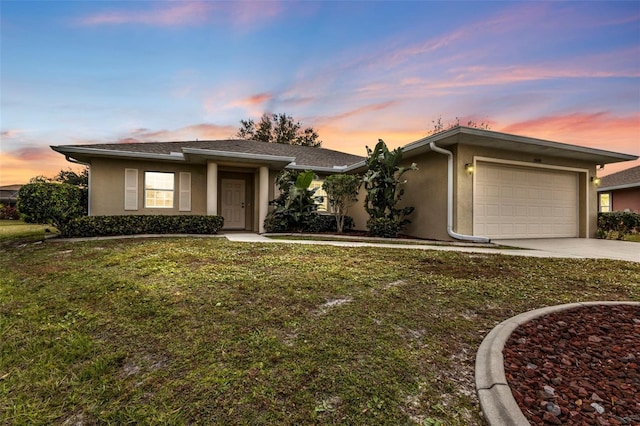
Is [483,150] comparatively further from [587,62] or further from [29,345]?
[29,345]

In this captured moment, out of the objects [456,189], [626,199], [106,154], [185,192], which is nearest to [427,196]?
[456,189]

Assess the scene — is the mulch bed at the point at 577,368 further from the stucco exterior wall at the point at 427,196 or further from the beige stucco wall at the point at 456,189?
the stucco exterior wall at the point at 427,196

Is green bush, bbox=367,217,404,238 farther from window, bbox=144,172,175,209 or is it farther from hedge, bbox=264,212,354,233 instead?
window, bbox=144,172,175,209

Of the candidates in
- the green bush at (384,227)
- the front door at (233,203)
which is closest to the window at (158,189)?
the front door at (233,203)

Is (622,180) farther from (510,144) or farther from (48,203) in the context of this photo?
(48,203)

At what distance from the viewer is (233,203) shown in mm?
12461

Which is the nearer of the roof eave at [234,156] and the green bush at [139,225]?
the green bush at [139,225]

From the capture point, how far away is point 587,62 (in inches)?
322

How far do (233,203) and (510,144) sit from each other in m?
10.0

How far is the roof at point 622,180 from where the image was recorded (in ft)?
50.1

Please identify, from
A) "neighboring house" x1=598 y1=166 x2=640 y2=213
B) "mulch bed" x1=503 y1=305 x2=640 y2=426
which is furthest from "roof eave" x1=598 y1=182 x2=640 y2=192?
"mulch bed" x1=503 y1=305 x2=640 y2=426

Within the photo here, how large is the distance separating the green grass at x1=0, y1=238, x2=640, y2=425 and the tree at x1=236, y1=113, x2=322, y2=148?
23.9 metres

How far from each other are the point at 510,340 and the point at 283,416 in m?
1.84

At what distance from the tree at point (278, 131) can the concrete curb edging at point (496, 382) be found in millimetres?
26278
